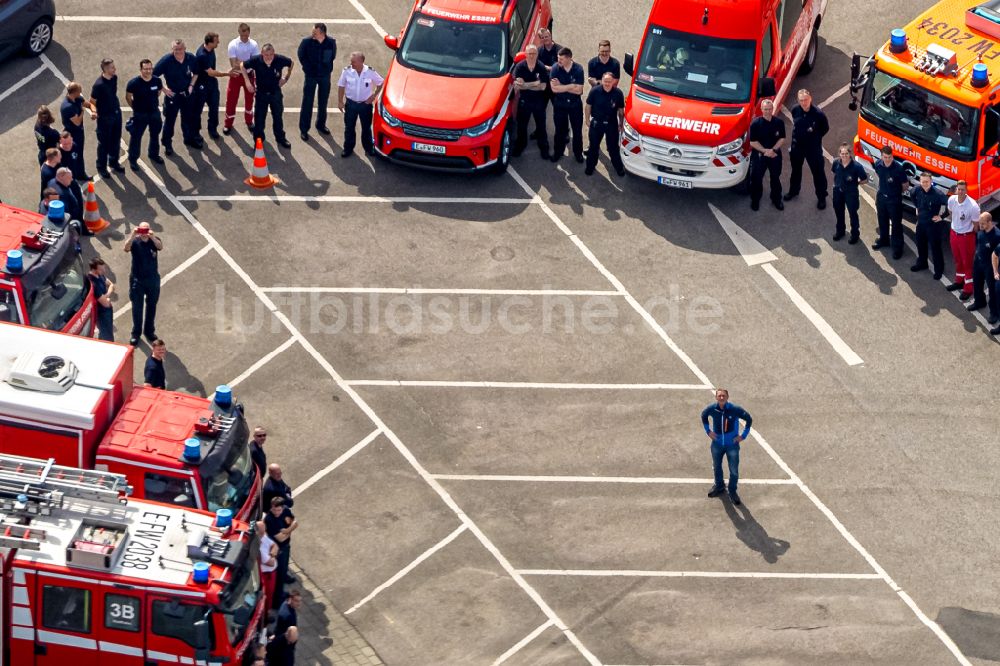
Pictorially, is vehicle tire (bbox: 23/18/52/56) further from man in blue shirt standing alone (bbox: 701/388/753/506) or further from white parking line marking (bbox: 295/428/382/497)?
man in blue shirt standing alone (bbox: 701/388/753/506)

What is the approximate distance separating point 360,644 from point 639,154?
975 centimetres

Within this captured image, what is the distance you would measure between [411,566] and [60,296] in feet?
17.8

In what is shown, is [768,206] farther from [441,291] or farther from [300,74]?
[300,74]

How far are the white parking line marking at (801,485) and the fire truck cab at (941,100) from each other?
434cm

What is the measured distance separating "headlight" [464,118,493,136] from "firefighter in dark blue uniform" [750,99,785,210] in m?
3.83

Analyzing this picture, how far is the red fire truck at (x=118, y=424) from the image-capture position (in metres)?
21.5

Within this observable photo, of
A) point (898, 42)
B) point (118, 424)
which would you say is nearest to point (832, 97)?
point (898, 42)

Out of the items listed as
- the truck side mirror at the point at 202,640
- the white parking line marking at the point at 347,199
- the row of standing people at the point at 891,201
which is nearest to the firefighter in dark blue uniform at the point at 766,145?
the row of standing people at the point at 891,201

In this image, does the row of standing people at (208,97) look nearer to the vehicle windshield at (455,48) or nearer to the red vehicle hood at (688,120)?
the vehicle windshield at (455,48)

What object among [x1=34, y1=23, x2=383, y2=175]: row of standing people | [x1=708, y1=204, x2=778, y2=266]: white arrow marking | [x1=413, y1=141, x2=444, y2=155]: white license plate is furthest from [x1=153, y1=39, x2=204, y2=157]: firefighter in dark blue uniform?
[x1=708, y1=204, x2=778, y2=266]: white arrow marking

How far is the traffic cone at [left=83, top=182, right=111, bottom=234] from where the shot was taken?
2838 centimetres

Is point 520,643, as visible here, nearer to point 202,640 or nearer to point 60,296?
point 202,640

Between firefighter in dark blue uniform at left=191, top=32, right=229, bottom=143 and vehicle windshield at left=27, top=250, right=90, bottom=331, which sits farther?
firefighter in dark blue uniform at left=191, top=32, right=229, bottom=143

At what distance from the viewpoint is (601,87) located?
2952cm
